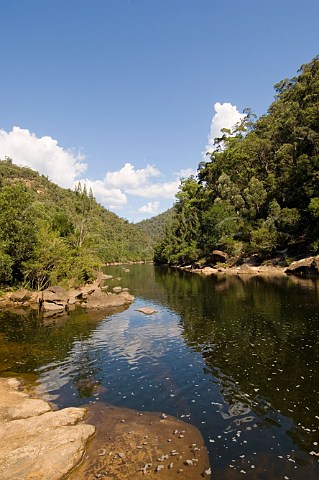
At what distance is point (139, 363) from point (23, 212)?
32334 mm

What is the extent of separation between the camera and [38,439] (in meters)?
11.1

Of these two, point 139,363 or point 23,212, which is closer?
point 139,363

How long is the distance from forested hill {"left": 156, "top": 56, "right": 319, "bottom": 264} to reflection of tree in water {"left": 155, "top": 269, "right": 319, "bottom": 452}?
32.7 meters

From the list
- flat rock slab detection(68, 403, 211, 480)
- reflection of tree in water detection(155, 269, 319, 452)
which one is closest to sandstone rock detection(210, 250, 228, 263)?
reflection of tree in water detection(155, 269, 319, 452)

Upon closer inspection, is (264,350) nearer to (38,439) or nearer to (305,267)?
(38,439)

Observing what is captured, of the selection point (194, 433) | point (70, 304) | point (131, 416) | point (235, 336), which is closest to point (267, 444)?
point (194, 433)

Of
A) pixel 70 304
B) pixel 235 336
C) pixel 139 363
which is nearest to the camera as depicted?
pixel 139 363

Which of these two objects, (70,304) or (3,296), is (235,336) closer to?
(70,304)

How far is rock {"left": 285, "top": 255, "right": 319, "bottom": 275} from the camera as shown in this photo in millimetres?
58406

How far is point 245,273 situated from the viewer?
72.0 metres

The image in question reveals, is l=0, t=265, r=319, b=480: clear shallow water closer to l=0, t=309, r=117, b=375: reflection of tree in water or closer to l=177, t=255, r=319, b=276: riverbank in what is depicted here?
l=0, t=309, r=117, b=375: reflection of tree in water

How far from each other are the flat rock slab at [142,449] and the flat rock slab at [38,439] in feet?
1.65

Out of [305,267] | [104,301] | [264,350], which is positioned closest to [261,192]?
[305,267]

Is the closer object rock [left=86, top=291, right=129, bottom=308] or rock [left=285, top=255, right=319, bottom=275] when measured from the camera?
rock [left=86, top=291, right=129, bottom=308]
